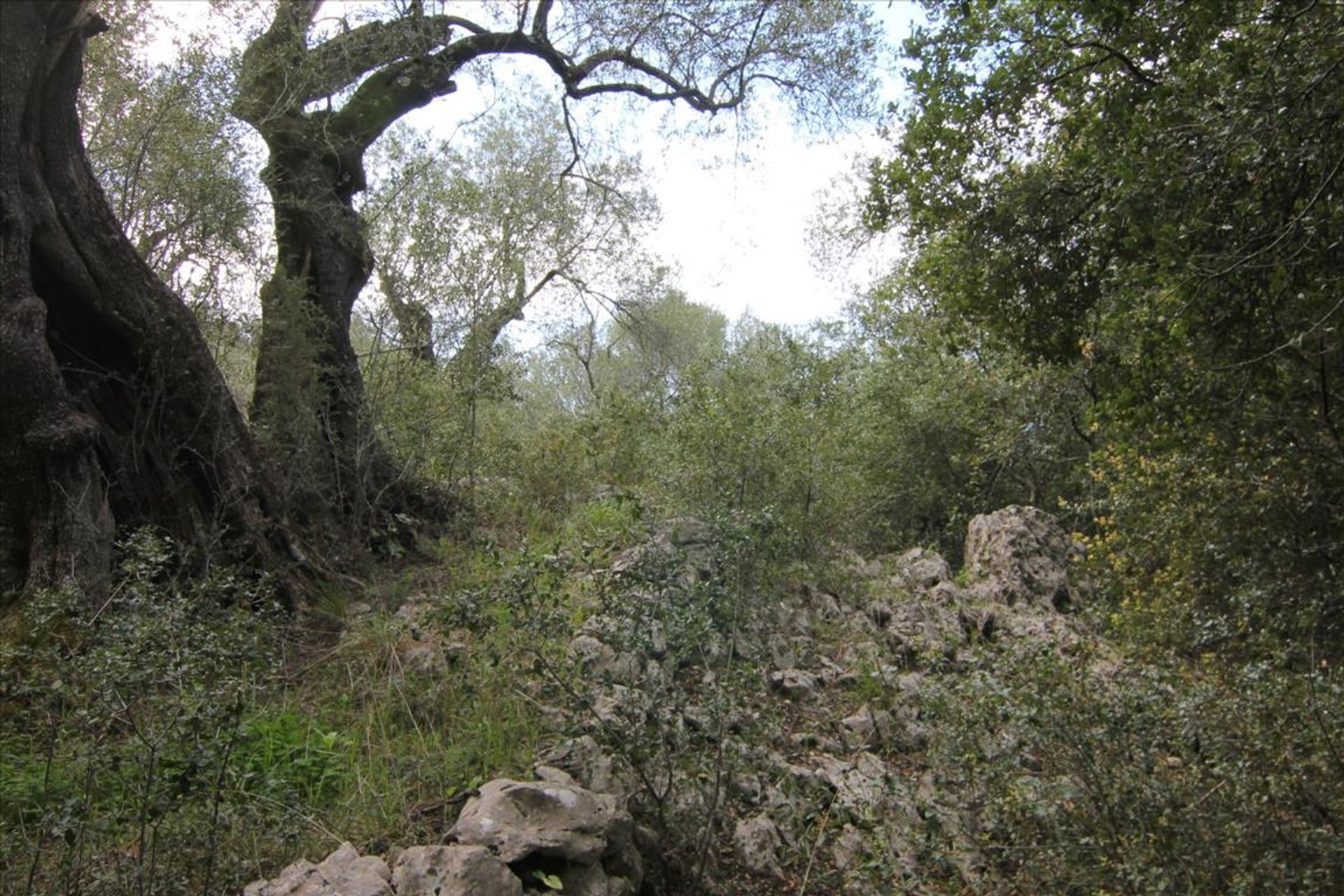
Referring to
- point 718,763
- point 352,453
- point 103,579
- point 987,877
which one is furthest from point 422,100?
point 987,877

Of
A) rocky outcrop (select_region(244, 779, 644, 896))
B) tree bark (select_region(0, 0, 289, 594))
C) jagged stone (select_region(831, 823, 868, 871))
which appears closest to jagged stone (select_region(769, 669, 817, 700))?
jagged stone (select_region(831, 823, 868, 871))

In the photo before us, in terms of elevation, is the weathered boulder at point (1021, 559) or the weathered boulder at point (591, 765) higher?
the weathered boulder at point (1021, 559)

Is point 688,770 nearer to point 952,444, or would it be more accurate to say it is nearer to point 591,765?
point 591,765

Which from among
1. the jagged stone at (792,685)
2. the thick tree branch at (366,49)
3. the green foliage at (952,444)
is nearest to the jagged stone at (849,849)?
the jagged stone at (792,685)

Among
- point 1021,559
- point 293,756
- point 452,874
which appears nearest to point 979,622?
point 1021,559

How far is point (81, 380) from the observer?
6.77m

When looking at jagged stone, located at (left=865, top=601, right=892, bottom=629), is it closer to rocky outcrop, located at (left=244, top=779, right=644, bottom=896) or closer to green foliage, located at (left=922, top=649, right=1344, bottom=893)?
green foliage, located at (left=922, top=649, right=1344, bottom=893)

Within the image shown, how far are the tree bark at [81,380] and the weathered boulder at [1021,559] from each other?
6.57 m

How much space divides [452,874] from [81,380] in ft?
15.6

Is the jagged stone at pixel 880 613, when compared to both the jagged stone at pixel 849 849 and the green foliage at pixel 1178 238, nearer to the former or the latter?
the green foliage at pixel 1178 238

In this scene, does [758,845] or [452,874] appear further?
[758,845]

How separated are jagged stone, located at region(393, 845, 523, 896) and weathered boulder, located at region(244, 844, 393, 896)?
3.1 inches

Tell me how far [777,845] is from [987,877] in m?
1.06

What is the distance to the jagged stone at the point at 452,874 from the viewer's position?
3.82m
